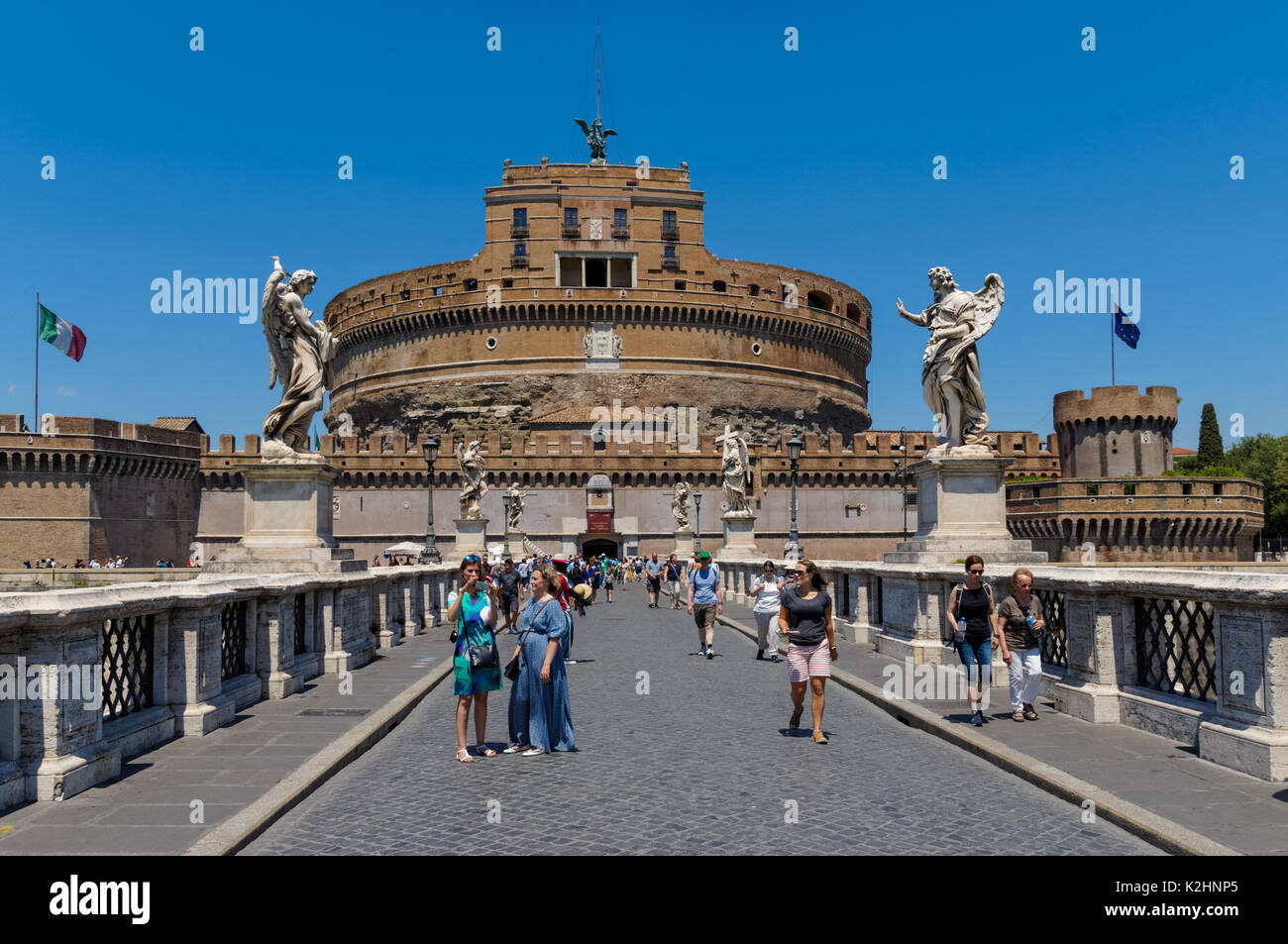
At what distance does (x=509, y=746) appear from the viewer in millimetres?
7887

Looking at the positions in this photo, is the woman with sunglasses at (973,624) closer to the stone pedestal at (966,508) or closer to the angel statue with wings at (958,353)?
the stone pedestal at (966,508)

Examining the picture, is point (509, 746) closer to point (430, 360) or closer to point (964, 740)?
point (964, 740)

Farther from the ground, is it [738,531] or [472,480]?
[472,480]

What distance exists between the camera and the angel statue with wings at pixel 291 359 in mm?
11555

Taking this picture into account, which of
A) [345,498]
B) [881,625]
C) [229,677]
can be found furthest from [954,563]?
[345,498]

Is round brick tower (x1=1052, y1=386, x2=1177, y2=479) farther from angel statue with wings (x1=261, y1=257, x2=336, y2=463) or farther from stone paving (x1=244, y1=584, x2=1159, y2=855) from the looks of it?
stone paving (x1=244, y1=584, x2=1159, y2=855)

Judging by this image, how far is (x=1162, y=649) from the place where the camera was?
7793 mm

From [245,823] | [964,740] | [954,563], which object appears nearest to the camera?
[245,823]

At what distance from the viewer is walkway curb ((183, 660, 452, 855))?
499 cm

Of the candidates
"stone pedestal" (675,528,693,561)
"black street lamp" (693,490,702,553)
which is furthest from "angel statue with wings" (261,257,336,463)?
"black street lamp" (693,490,702,553)

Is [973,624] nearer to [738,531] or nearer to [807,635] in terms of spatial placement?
[807,635]

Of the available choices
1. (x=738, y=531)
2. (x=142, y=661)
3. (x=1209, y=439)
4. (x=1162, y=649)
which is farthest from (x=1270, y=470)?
(x=142, y=661)

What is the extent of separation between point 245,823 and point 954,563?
760 centimetres

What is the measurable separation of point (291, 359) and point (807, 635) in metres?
6.69
